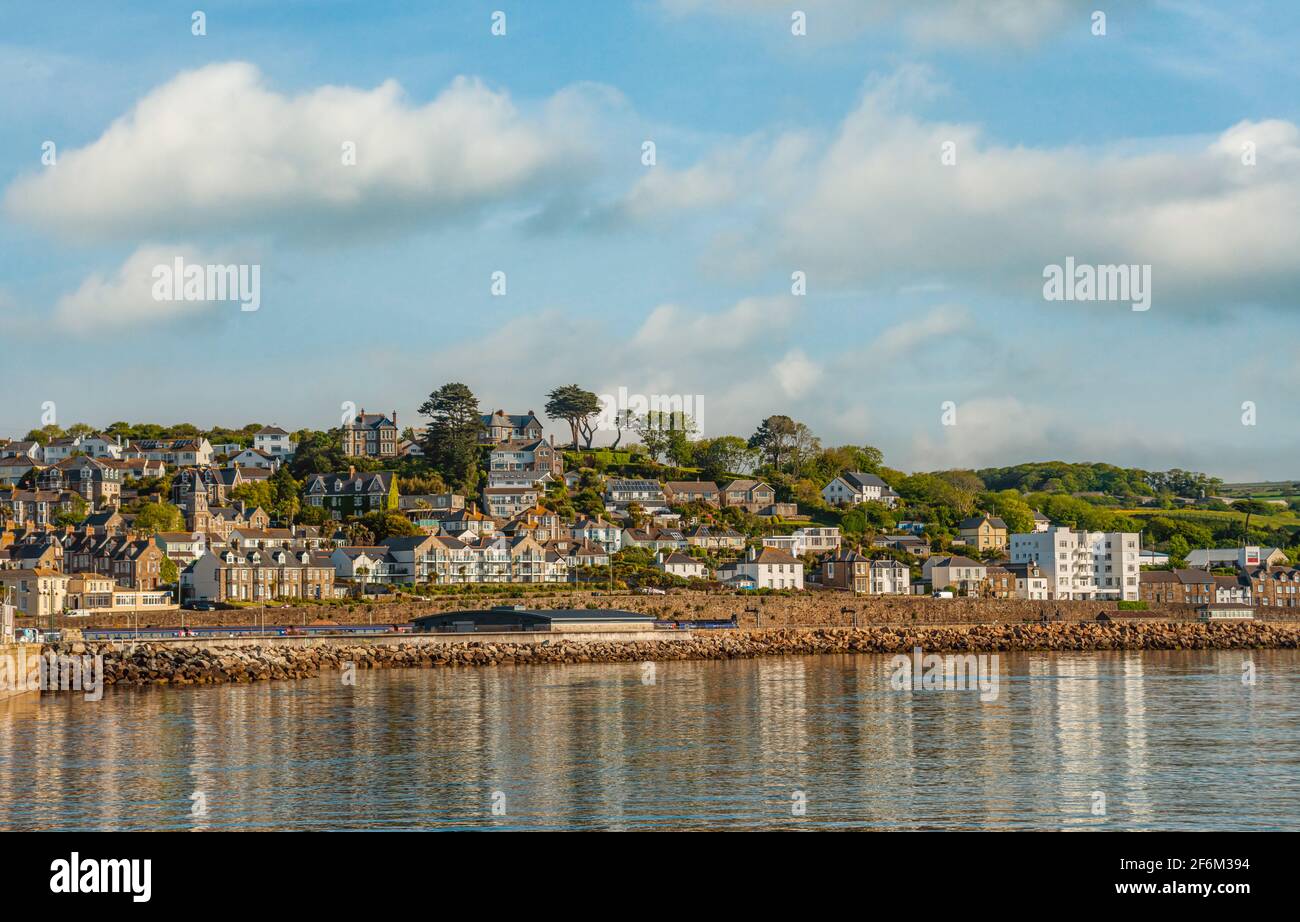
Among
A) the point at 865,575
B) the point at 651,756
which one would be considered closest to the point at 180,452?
the point at 865,575

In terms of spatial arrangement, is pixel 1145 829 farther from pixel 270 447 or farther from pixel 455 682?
pixel 270 447

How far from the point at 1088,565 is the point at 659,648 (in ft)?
170

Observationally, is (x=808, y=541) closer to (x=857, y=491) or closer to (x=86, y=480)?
(x=857, y=491)

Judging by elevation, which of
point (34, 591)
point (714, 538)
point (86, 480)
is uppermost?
point (86, 480)

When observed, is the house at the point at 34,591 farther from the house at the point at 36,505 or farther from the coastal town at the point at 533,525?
the house at the point at 36,505

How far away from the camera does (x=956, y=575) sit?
344ft

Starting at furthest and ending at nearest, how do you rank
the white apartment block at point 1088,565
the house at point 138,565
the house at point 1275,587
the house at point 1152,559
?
1. the house at point 1152,559
2. the white apartment block at point 1088,565
3. the house at point 1275,587
4. the house at point 138,565

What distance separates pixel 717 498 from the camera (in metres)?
126

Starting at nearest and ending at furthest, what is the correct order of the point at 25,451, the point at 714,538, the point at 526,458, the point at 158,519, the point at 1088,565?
1. the point at 158,519
2. the point at 1088,565
3. the point at 714,538
4. the point at 526,458
5. the point at 25,451

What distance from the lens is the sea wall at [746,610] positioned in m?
75.6

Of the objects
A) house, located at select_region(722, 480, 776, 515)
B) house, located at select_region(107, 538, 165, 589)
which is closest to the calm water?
house, located at select_region(107, 538, 165, 589)

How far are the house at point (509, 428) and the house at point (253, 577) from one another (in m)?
44.5

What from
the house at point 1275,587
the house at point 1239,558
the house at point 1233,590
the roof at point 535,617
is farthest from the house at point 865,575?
the house at point 1239,558

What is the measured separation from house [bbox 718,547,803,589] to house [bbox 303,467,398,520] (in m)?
29.8
